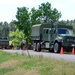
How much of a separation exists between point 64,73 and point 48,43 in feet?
72.8

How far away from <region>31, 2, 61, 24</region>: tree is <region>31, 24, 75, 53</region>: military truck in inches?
1564

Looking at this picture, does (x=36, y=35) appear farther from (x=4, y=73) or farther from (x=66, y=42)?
(x=4, y=73)

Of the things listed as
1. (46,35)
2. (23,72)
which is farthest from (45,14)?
(23,72)

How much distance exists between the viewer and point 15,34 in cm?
9838

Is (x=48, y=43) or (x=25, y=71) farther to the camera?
(x=48, y=43)

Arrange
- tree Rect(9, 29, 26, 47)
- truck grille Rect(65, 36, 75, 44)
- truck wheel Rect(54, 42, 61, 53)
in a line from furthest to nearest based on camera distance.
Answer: tree Rect(9, 29, 26, 47)
truck wheel Rect(54, 42, 61, 53)
truck grille Rect(65, 36, 75, 44)

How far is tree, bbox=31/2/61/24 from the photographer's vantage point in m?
77.9

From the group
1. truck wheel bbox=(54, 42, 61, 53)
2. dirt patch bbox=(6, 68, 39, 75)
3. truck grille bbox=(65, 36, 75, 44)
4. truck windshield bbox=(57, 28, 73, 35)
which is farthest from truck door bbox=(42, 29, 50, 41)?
dirt patch bbox=(6, 68, 39, 75)

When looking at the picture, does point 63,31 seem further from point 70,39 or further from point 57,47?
point 57,47

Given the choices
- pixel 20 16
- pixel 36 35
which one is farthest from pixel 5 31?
pixel 36 35

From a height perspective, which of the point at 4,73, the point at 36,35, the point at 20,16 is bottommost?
the point at 4,73

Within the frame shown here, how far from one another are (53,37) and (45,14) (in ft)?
153

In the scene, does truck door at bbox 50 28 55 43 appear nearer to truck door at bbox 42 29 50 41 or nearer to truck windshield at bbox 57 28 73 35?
truck door at bbox 42 29 50 41

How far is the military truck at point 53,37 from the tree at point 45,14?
3973 cm
